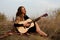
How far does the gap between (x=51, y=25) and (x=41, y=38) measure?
8.45ft

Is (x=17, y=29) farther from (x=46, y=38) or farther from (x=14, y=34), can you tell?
(x=46, y=38)

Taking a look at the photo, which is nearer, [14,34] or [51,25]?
[14,34]

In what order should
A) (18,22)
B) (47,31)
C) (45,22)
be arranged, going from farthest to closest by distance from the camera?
(45,22) → (47,31) → (18,22)

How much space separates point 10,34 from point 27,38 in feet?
2.08

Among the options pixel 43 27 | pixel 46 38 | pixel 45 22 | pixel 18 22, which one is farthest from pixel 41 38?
pixel 45 22

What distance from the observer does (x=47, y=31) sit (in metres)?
15.7

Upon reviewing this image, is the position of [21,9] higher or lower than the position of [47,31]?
higher

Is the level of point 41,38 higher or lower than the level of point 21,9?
lower

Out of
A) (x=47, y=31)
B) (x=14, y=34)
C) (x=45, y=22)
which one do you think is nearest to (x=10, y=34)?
(x=14, y=34)

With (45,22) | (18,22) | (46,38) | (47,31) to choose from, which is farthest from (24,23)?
(45,22)

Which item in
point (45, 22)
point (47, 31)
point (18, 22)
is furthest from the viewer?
point (45, 22)

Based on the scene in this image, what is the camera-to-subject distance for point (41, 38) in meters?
14.1

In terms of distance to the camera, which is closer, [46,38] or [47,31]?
[46,38]

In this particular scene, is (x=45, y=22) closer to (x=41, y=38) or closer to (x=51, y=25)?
(x=51, y=25)
